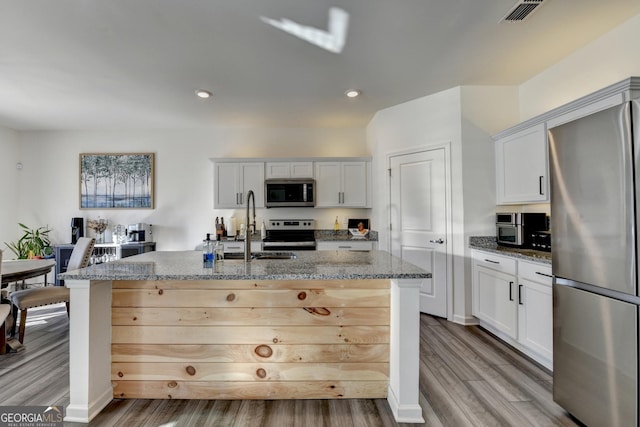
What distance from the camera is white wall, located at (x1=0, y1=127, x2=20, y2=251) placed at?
15.0 feet

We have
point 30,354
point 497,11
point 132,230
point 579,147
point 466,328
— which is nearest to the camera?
point 579,147

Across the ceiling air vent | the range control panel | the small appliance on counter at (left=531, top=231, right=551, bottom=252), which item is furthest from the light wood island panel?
the range control panel

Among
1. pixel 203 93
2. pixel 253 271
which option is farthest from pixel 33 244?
pixel 253 271

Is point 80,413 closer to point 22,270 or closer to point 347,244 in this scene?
point 22,270

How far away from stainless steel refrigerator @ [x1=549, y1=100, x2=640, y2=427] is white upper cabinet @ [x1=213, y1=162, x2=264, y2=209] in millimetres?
3544

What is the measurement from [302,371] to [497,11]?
2.82 m

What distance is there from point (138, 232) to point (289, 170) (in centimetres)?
259

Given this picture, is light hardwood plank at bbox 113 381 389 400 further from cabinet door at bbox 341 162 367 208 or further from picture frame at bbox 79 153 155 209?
picture frame at bbox 79 153 155 209

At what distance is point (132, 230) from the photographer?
14.9ft

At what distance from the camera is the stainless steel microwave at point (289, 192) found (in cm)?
431

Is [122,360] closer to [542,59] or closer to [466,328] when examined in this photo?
[466,328]

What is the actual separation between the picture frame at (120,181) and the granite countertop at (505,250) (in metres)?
4.78

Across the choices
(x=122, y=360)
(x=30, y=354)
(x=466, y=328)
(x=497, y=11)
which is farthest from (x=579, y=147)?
(x=30, y=354)

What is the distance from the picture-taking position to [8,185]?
4.64 meters
